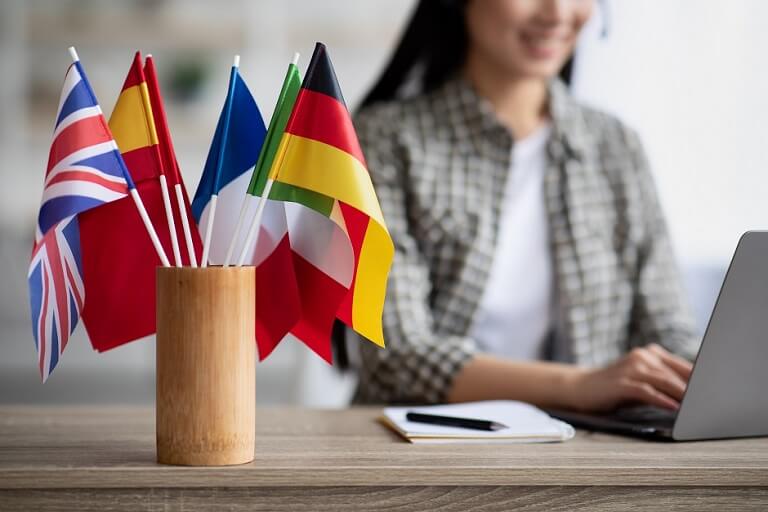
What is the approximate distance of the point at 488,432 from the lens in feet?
3.24

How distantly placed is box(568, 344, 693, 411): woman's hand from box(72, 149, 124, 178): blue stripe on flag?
678 millimetres

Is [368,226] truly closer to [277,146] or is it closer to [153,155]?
[277,146]

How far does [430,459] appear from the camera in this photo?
0.87m

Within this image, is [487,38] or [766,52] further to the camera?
[766,52]

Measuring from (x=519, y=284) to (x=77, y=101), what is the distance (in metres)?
Answer: 1.04

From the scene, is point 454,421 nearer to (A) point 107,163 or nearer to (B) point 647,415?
(B) point 647,415

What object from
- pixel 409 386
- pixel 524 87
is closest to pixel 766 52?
pixel 524 87

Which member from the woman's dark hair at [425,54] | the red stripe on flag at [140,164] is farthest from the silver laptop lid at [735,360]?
the woman's dark hair at [425,54]

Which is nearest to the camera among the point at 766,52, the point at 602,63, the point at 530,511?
the point at 530,511

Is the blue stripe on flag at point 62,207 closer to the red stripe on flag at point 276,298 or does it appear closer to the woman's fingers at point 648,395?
the red stripe on flag at point 276,298

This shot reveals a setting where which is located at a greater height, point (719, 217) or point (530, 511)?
point (719, 217)

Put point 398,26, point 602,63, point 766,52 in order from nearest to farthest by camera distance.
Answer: point 766,52 → point 602,63 → point 398,26

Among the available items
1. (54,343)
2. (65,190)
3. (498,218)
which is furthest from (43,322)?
(498,218)

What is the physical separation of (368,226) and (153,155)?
0.21 m
